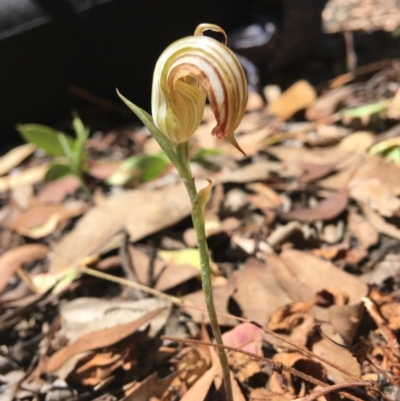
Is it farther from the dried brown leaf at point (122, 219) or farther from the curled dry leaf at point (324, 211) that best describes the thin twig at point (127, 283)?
the curled dry leaf at point (324, 211)

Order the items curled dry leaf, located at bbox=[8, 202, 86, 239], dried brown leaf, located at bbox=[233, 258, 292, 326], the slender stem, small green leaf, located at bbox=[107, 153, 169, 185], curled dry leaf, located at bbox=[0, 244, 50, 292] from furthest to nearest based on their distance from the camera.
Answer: small green leaf, located at bbox=[107, 153, 169, 185], curled dry leaf, located at bbox=[8, 202, 86, 239], curled dry leaf, located at bbox=[0, 244, 50, 292], dried brown leaf, located at bbox=[233, 258, 292, 326], the slender stem

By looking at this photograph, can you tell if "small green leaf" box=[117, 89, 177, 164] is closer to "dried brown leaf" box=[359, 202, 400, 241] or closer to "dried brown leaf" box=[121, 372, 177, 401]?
"dried brown leaf" box=[121, 372, 177, 401]

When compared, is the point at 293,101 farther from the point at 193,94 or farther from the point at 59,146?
the point at 193,94

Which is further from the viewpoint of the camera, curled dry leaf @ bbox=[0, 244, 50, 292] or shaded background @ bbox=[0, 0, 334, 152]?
shaded background @ bbox=[0, 0, 334, 152]

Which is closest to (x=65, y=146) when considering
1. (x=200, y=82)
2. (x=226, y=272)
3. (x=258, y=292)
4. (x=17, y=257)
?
(x=17, y=257)

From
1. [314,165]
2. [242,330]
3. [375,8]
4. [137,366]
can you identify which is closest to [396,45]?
[375,8]

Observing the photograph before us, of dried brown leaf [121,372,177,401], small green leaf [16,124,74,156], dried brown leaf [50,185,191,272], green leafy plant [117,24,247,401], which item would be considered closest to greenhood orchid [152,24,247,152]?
green leafy plant [117,24,247,401]

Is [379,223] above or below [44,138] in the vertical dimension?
below

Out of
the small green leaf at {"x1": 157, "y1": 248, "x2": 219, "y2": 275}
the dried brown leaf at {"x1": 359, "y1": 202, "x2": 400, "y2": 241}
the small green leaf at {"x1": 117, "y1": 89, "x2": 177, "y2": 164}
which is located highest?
the small green leaf at {"x1": 117, "y1": 89, "x2": 177, "y2": 164}
